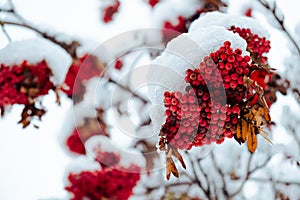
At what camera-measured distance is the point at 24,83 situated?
62 cm

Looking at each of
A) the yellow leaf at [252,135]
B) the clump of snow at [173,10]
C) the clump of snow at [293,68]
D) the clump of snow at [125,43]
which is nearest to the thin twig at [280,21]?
the clump of snow at [293,68]

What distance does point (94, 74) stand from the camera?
71cm

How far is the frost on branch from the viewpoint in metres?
0.48

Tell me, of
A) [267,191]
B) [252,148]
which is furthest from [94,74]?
[267,191]

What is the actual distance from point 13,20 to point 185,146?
45 cm

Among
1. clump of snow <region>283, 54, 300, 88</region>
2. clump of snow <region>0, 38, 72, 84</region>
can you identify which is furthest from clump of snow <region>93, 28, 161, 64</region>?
clump of snow <region>283, 54, 300, 88</region>

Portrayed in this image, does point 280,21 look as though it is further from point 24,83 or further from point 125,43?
point 24,83

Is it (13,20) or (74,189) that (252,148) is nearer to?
(74,189)

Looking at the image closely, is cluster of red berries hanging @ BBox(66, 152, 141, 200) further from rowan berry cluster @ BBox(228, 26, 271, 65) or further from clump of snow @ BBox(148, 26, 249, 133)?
rowan berry cluster @ BBox(228, 26, 271, 65)

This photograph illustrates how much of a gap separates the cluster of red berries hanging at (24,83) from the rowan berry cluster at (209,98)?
238 mm

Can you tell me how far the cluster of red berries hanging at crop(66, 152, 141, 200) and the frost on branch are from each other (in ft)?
0.51

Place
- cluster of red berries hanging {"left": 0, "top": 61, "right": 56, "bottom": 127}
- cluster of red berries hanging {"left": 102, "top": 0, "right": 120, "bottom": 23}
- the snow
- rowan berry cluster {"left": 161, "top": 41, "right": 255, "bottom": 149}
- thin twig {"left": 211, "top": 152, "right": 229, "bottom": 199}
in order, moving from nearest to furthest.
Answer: rowan berry cluster {"left": 161, "top": 41, "right": 255, "bottom": 149}
cluster of red berries hanging {"left": 0, "top": 61, "right": 56, "bottom": 127}
the snow
cluster of red berries hanging {"left": 102, "top": 0, "right": 120, "bottom": 23}
thin twig {"left": 211, "top": 152, "right": 229, "bottom": 199}

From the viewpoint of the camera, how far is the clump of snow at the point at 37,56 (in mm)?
631

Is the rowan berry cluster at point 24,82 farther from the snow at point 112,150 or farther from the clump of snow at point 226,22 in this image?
the clump of snow at point 226,22
